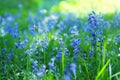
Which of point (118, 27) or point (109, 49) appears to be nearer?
point (109, 49)

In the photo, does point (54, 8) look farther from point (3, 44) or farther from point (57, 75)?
point (57, 75)

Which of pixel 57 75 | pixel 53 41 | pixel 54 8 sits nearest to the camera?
pixel 57 75

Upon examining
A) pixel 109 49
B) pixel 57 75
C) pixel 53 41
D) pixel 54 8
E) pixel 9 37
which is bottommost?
pixel 57 75

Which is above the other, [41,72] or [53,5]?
[53,5]

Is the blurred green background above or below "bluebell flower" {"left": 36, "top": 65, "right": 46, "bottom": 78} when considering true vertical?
above

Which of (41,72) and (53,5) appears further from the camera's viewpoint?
(53,5)

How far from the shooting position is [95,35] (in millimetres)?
3291

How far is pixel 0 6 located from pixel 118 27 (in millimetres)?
6283

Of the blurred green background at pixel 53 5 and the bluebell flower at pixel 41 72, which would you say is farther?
the blurred green background at pixel 53 5

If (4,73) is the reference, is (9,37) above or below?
above

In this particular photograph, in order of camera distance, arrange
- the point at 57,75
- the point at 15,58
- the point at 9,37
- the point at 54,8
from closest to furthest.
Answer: the point at 57,75
the point at 15,58
the point at 9,37
the point at 54,8

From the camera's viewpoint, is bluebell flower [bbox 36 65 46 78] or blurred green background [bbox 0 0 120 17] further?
blurred green background [bbox 0 0 120 17]

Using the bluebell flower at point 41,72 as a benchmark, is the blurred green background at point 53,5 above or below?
above

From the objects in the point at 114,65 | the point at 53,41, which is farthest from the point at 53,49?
the point at 114,65
